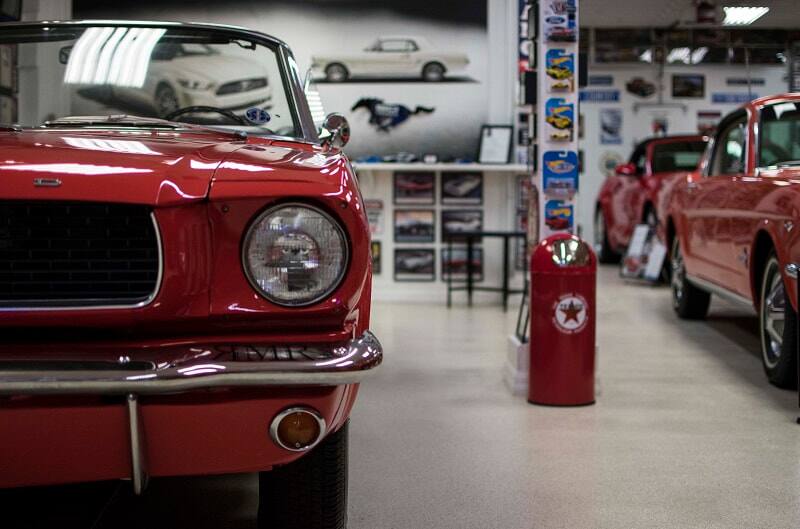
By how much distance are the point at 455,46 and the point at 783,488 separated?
6.24 meters

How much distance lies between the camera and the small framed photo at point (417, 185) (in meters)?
8.59

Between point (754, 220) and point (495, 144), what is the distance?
3.94 m

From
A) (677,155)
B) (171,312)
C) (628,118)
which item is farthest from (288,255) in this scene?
(628,118)

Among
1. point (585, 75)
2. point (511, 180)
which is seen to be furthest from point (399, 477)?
point (511, 180)

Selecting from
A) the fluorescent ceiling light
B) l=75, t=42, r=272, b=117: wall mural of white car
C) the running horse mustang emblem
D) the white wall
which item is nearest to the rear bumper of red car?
l=75, t=42, r=272, b=117: wall mural of white car

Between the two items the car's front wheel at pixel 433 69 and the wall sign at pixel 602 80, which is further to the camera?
the wall sign at pixel 602 80

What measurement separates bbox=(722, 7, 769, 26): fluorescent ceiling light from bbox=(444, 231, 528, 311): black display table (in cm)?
249


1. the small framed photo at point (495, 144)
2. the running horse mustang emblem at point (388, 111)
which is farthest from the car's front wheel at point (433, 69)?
the small framed photo at point (495, 144)

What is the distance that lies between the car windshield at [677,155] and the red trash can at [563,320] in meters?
6.01

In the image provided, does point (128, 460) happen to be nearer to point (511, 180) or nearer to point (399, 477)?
point (399, 477)

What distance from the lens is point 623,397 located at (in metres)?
4.43

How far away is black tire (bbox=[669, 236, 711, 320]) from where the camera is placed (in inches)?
272

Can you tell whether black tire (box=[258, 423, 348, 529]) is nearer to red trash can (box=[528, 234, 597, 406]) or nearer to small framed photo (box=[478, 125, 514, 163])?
red trash can (box=[528, 234, 597, 406])

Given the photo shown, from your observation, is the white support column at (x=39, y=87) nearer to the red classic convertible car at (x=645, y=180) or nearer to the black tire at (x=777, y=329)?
the black tire at (x=777, y=329)
